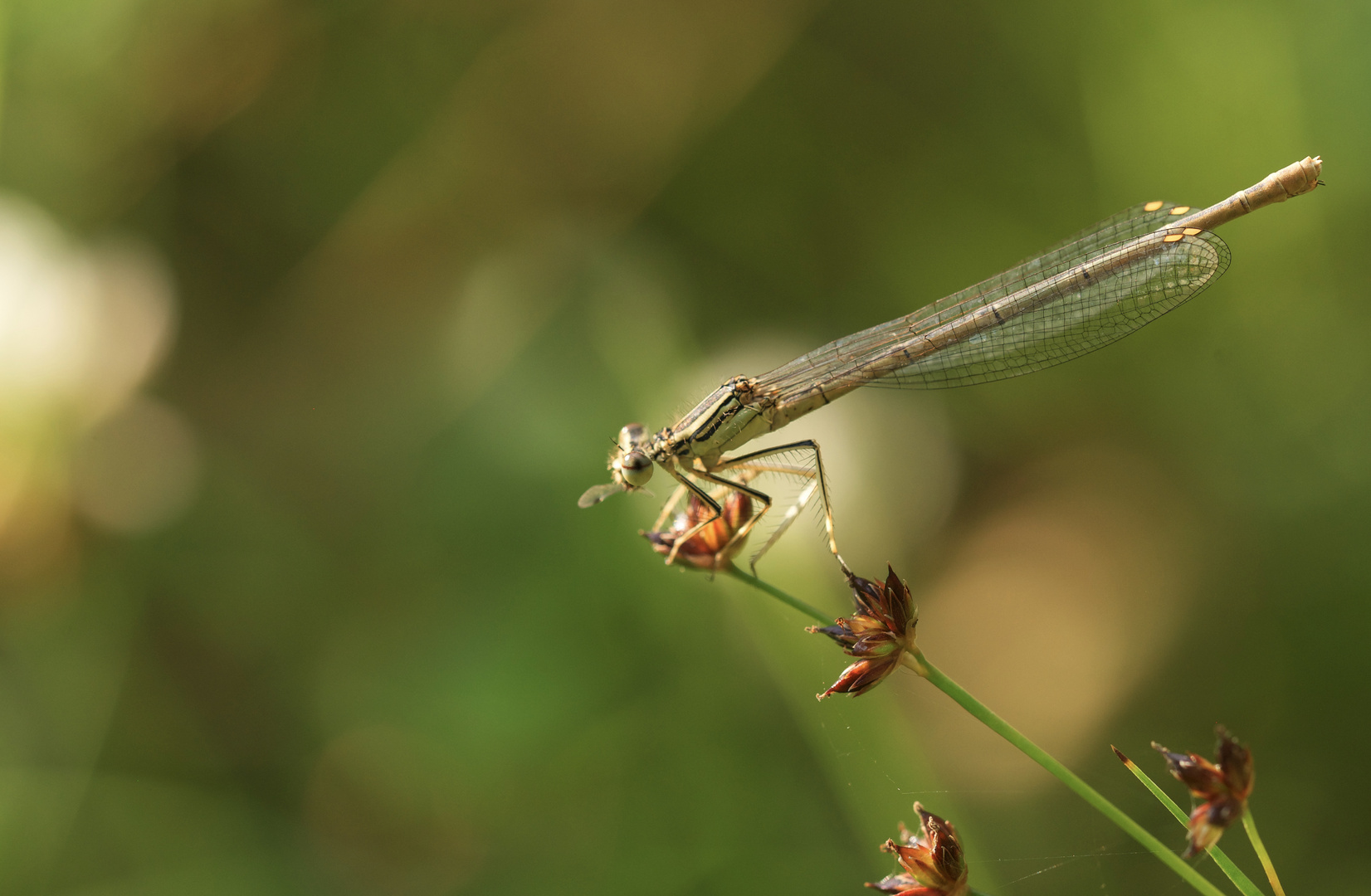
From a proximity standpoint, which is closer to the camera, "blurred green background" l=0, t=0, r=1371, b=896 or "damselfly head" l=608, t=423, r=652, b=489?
"damselfly head" l=608, t=423, r=652, b=489

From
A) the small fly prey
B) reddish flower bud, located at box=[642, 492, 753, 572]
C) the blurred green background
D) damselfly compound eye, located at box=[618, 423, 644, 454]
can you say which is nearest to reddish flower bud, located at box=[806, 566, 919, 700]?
reddish flower bud, located at box=[642, 492, 753, 572]

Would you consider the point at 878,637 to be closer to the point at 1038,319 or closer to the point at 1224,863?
the point at 1224,863

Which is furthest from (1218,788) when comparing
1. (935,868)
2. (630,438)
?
(630,438)

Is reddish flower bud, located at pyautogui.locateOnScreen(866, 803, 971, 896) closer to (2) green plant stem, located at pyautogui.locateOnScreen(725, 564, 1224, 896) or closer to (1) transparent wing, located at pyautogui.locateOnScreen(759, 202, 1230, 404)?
(2) green plant stem, located at pyautogui.locateOnScreen(725, 564, 1224, 896)

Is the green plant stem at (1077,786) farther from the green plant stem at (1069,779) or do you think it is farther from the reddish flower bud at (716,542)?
the reddish flower bud at (716,542)

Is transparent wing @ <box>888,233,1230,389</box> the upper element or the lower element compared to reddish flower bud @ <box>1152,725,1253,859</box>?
upper

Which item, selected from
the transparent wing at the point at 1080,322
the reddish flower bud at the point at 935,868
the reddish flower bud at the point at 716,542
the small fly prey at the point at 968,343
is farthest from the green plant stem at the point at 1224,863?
the transparent wing at the point at 1080,322
